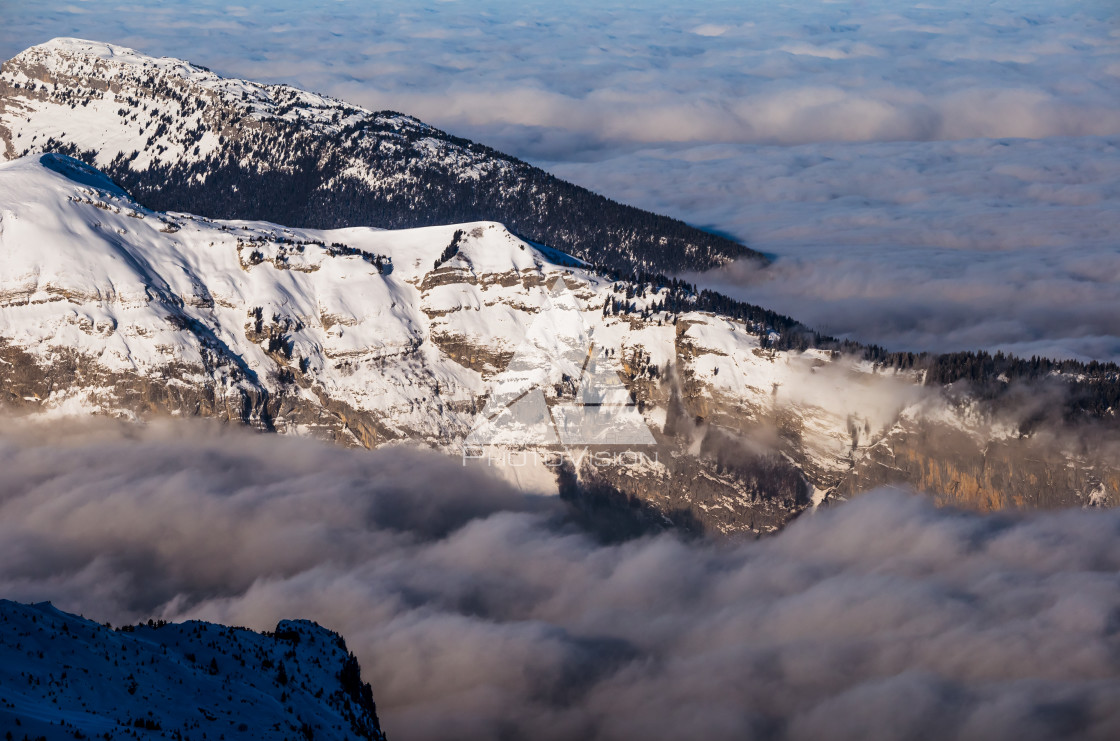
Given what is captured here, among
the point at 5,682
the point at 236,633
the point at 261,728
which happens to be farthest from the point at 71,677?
the point at 236,633

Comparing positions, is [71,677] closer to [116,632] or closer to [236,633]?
[116,632]

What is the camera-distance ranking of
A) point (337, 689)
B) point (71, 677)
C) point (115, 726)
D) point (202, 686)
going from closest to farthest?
point (115, 726), point (71, 677), point (202, 686), point (337, 689)

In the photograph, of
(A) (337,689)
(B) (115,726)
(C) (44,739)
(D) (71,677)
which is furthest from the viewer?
(A) (337,689)

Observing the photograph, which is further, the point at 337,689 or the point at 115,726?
the point at 337,689

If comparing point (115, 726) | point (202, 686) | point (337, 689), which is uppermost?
point (115, 726)

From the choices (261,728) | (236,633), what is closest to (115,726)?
(261,728)

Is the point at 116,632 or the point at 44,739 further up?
the point at 44,739
